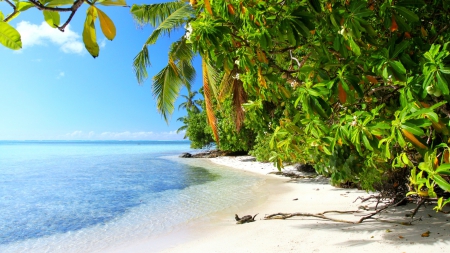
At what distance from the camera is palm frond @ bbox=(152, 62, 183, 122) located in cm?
830

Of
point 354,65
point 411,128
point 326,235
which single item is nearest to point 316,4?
point 354,65

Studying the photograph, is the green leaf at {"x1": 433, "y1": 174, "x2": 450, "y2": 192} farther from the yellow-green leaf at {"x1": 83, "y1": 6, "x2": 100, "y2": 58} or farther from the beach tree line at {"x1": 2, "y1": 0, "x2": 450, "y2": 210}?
the yellow-green leaf at {"x1": 83, "y1": 6, "x2": 100, "y2": 58}

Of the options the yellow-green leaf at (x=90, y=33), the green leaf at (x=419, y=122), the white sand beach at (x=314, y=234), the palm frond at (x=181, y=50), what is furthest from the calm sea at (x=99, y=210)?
the yellow-green leaf at (x=90, y=33)

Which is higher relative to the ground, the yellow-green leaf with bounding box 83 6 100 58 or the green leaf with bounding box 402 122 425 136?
the yellow-green leaf with bounding box 83 6 100 58

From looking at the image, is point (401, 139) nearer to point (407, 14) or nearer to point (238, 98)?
point (407, 14)

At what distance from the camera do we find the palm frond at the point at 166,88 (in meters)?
8.30

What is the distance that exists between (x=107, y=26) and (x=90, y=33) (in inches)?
1.8

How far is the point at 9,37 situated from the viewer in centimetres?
58

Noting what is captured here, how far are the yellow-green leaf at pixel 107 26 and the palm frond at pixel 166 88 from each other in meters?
7.66

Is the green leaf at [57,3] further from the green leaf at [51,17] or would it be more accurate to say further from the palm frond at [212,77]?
the palm frond at [212,77]

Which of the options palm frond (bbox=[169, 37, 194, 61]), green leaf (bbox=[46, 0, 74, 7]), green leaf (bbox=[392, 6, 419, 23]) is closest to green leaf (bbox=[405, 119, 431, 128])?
green leaf (bbox=[392, 6, 419, 23])

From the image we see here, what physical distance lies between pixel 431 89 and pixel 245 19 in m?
1.37

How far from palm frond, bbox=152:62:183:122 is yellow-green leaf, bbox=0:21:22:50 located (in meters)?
→ 7.80

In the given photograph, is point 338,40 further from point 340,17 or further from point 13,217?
point 13,217
